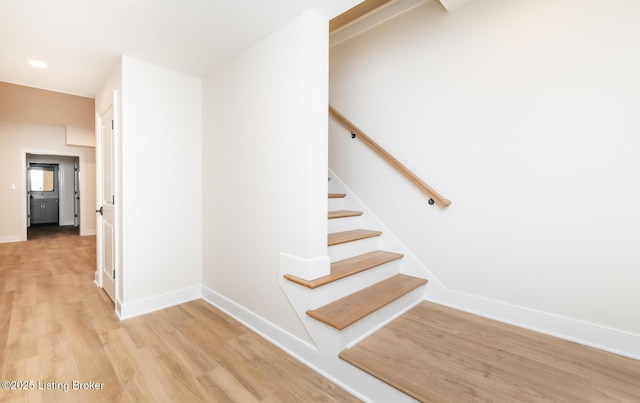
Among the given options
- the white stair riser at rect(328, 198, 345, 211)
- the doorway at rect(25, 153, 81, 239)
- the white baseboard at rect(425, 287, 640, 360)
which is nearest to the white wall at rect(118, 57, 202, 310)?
the white stair riser at rect(328, 198, 345, 211)

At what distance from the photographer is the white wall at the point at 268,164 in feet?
6.01

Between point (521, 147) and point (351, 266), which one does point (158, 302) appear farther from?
point (521, 147)

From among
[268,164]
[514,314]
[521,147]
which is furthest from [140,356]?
[521,147]

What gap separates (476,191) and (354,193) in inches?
46.7

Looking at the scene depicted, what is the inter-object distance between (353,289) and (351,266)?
0.17m

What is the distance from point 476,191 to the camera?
220 cm

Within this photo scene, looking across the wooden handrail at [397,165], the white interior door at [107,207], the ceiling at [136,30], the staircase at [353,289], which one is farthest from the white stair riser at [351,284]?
the white interior door at [107,207]

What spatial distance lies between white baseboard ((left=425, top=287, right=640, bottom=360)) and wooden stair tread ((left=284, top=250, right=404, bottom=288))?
504 millimetres

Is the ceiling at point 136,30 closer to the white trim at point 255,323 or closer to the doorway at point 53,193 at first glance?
the white trim at point 255,323

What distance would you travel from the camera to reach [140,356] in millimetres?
A: 1867

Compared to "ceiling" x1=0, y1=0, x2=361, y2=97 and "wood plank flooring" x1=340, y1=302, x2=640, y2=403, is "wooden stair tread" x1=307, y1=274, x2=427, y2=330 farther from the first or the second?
"ceiling" x1=0, y1=0, x2=361, y2=97

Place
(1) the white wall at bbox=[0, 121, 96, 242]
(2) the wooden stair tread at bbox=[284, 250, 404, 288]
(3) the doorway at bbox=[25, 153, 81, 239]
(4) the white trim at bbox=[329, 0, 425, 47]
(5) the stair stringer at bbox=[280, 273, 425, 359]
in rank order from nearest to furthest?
(5) the stair stringer at bbox=[280, 273, 425, 359]
(2) the wooden stair tread at bbox=[284, 250, 404, 288]
(4) the white trim at bbox=[329, 0, 425, 47]
(1) the white wall at bbox=[0, 121, 96, 242]
(3) the doorway at bbox=[25, 153, 81, 239]

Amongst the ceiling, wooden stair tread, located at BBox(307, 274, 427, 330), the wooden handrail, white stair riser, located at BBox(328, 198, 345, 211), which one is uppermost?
the ceiling

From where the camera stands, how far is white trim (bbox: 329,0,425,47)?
8.34ft
